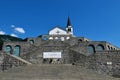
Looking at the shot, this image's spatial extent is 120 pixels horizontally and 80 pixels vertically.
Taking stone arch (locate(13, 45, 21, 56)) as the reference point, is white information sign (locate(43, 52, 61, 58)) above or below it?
below

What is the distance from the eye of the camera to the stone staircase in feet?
52.6

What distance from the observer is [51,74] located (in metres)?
16.9

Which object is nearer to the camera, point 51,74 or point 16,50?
point 51,74

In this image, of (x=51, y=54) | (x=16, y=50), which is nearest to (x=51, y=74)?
(x=51, y=54)

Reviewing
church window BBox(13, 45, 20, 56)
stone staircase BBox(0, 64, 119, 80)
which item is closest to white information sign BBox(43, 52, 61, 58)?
stone staircase BBox(0, 64, 119, 80)

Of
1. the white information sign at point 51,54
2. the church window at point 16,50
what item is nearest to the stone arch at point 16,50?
the church window at point 16,50

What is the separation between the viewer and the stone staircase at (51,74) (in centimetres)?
1603

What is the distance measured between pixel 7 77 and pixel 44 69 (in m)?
3.35

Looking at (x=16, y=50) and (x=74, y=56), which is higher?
(x=16, y=50)

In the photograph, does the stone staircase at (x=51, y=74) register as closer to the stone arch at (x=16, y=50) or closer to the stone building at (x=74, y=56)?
the stone building at (x=74, y=56)

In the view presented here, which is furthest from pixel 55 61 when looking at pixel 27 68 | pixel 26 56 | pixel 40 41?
pixel 40 41

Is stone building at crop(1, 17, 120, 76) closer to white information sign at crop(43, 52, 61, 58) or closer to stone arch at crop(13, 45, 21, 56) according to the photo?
white information sign at crop(43, 52, 61, 58)

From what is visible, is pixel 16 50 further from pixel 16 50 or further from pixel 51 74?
pixel 51 74

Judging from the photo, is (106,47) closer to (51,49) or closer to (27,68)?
(51,49)
